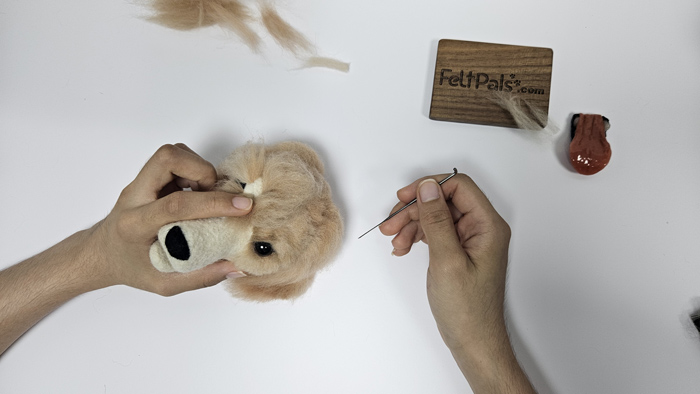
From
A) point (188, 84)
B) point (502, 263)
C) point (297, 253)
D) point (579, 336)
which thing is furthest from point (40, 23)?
point (579, 336)

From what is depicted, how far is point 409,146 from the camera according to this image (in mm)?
1380

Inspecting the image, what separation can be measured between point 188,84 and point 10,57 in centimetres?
57

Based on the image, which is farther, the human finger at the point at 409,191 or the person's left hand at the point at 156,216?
the human finger at the point at 409,191

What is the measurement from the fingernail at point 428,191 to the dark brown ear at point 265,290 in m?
0.39

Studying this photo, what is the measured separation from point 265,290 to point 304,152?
38 centimetres

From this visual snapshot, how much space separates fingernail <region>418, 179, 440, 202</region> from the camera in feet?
3.68

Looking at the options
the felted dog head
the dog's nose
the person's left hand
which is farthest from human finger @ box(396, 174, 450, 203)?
the dog's nose

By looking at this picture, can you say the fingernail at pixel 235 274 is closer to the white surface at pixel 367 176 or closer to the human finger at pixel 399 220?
the white surface at pixel 367 176

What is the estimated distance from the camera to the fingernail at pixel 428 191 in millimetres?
1122

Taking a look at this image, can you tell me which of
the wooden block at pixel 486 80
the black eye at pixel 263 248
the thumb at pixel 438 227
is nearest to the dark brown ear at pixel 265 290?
the black eye at pixel 263 248

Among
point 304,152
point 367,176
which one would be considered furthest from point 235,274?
point 367,176

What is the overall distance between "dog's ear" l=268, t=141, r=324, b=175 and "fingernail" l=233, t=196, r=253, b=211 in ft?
0.79

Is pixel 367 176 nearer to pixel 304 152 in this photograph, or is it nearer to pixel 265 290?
pixel 304 152

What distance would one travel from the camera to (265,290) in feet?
4.00
